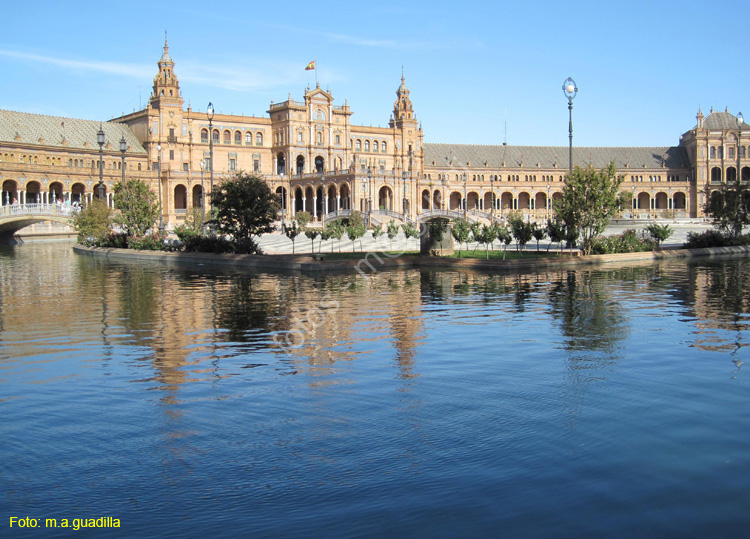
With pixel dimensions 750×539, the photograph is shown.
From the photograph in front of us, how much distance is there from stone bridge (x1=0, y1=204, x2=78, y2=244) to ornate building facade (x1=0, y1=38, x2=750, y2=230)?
32.0ft

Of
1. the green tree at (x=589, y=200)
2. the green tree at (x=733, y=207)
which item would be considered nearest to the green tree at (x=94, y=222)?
the green tree at (x=589, y=200)

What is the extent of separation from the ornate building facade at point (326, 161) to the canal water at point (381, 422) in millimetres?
62543

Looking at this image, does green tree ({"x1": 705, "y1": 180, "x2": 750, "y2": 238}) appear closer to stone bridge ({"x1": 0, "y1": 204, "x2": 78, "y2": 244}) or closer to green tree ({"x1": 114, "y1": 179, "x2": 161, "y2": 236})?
green tree ({"x1": 114, "y1": 179, "x2": 161, "y2": 236})

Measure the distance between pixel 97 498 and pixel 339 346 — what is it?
7258 mm

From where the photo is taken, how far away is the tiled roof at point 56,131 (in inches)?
3246

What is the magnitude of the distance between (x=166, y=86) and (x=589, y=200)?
224ft

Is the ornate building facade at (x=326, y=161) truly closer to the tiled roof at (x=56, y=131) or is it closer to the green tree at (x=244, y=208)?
the tiled roof at (x=56, y=131)

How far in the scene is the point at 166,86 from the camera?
299ft

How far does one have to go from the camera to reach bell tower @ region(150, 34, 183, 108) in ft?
299

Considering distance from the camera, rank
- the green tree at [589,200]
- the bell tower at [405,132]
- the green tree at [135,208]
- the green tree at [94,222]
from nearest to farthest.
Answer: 1. the green tree at [589,200]
2. the green tree at [135,208]
3. the green tree at [94,222]
4. the bell tower at [405,132]

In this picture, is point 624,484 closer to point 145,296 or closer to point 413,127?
point 145,296

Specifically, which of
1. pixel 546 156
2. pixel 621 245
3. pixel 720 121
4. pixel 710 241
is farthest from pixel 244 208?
pixel 720 121

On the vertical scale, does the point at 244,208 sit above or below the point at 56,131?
below

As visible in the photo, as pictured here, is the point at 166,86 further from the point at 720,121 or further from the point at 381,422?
the point at 381,422
